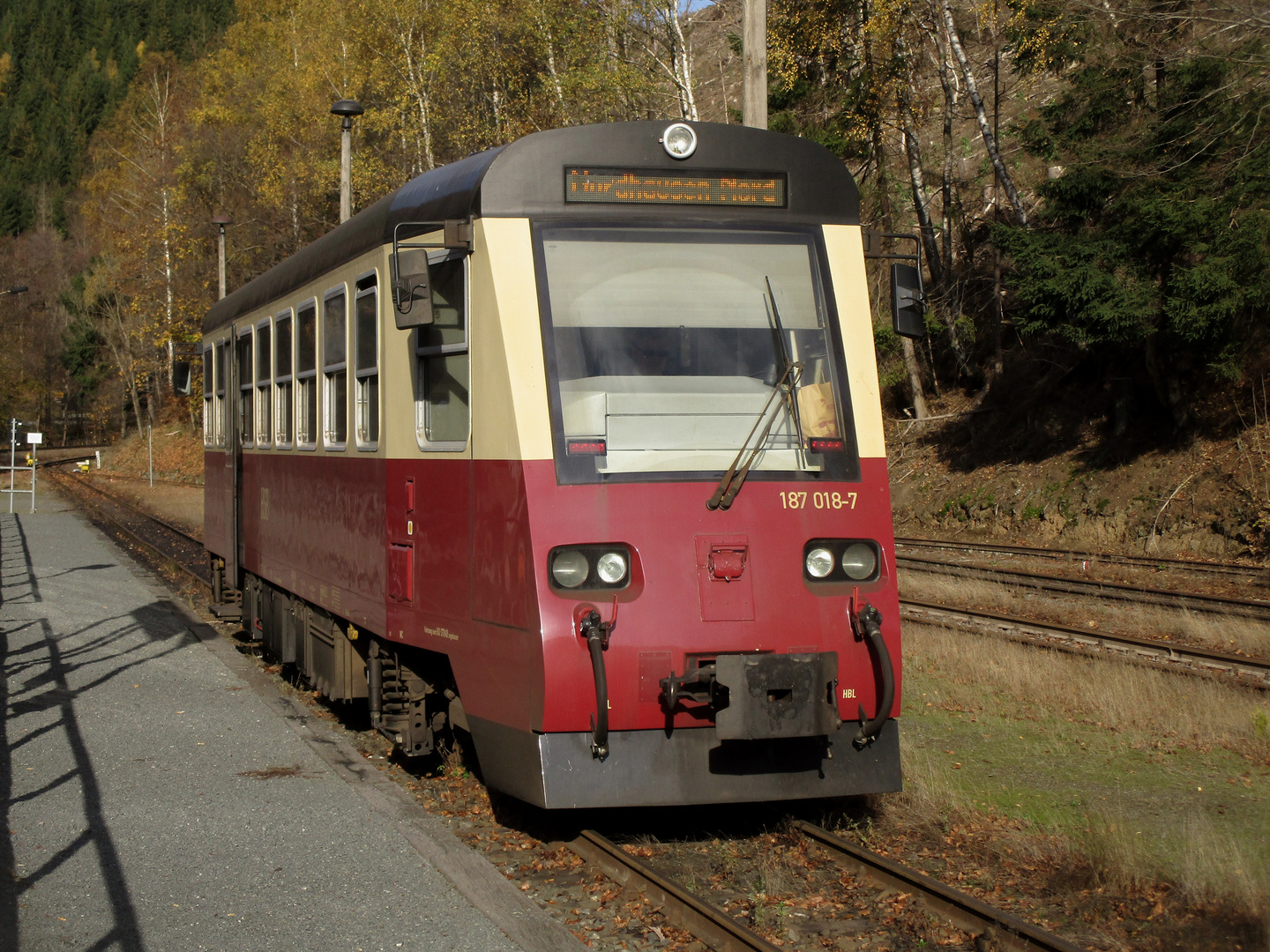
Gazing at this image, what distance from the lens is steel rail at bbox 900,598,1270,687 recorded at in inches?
436

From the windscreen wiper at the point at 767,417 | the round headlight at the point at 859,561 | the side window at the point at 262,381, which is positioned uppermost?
the side window at the point at 262,381

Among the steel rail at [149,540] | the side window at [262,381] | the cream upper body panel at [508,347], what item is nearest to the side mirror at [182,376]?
the steel rail at [149,540]

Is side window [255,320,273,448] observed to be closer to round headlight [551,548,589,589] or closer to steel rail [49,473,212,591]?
round headlight [551,548,589,589]

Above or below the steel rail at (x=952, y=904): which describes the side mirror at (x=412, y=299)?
above

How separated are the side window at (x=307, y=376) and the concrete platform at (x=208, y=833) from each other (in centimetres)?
206

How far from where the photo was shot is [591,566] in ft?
18.7

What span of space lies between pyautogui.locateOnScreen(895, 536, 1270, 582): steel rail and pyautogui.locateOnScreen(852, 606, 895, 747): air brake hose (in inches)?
506

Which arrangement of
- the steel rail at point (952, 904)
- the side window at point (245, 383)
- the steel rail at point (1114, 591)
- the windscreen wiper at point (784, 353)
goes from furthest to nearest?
the steel rail at point (1114, 591) → the side window at point (245, 383) → the windscreen wiper at point (784, 353) → the steel rail at point (952, 904)

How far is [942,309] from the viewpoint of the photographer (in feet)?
102

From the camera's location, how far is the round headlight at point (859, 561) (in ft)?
19.9

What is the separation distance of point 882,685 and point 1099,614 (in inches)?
384

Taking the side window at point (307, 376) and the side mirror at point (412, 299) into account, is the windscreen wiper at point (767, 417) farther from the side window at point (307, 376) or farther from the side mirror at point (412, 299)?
the side window at point (307, 376)

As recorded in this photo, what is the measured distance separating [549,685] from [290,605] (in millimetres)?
5317

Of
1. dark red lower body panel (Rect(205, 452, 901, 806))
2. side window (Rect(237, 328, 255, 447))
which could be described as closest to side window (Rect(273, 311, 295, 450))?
side window (Rect(237, 328, 255, 447))
